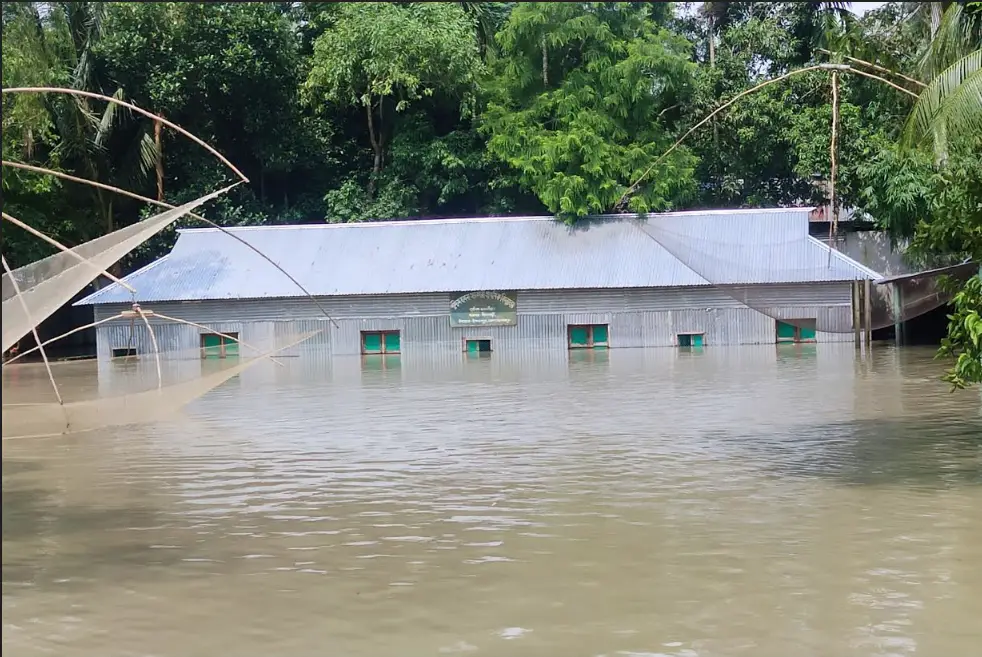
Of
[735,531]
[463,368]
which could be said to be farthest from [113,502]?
[463,368]

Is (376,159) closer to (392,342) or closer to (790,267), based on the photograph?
(392,342)

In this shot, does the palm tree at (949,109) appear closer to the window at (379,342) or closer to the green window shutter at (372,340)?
the window at (379,342)

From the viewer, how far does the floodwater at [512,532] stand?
600cm

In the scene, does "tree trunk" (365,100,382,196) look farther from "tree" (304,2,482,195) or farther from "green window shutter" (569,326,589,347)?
"green window shutter" (569,326,589,347)

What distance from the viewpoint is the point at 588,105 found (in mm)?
30969

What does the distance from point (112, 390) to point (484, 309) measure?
425 inches

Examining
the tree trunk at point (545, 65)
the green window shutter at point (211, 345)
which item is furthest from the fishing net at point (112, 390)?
the tree trunk at point (545, 65)

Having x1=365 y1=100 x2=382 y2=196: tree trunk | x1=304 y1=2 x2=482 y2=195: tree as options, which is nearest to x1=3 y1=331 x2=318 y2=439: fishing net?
x1=365 y1=100 x2=382 y2=196: tree trunk

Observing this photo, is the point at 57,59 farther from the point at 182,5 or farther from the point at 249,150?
the point at 249,150

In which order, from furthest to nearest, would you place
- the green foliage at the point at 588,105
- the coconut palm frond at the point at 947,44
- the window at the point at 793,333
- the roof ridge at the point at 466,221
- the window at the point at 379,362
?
1. the roof ridge at the point at 466,221
2. the green foliage at the point at 588,105
3. the window at the point at 793,333
4. the window at the point at 379,362
5. the coconut palm frond at the point at 947,44

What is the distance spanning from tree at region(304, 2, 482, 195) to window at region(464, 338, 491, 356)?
6.51 meters

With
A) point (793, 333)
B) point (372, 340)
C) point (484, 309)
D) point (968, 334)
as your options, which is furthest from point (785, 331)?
point (968, 334)

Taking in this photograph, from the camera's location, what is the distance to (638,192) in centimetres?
3069

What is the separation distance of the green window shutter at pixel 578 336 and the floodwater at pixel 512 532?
1315 centimetres
